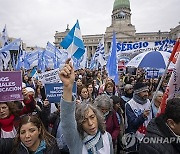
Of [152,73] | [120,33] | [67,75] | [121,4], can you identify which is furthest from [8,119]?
[121,4]

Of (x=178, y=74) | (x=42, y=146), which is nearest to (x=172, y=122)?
(x=178, y=74)

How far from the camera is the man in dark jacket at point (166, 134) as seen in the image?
5.03 ft

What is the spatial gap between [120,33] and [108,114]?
66.4m

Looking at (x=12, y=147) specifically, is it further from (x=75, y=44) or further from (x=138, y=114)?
(x=75, y=44)

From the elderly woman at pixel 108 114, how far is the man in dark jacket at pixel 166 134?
169cm

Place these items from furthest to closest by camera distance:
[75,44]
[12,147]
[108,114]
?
[75,44], [108,114], [12,147]

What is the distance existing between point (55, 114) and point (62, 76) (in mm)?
1755

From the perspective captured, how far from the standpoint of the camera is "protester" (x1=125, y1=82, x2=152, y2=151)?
10.2ft

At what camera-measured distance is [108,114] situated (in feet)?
11.4

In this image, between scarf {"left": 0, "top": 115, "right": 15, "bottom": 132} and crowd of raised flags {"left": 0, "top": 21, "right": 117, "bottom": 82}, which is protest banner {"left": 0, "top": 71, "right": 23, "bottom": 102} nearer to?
scarf {"left": 0, "top": 115, "right": 15, "bottom": 132}

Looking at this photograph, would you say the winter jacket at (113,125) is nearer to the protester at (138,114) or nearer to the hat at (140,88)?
the protester at (138,114)

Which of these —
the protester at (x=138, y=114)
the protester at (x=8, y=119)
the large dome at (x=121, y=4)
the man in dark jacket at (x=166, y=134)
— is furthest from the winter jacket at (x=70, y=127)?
the large dome at (x=121, y=4)

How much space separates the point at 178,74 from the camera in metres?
2.26

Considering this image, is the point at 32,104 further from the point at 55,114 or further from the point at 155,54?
the point at 155,54
